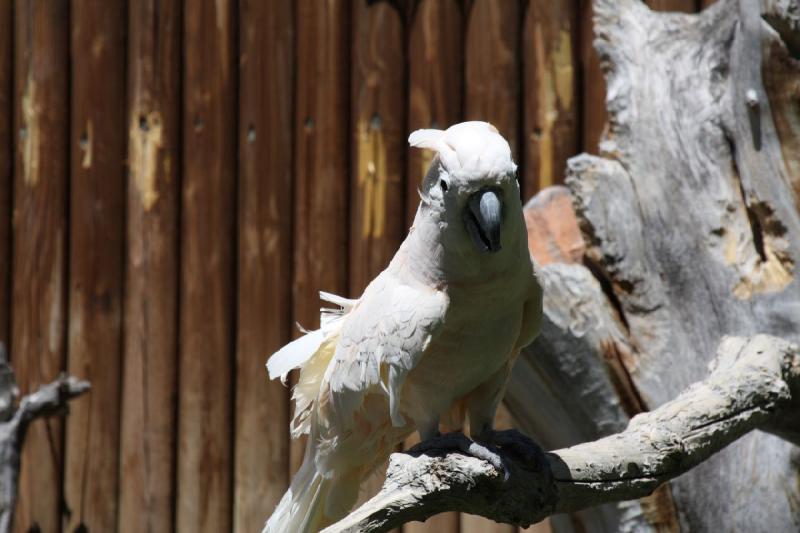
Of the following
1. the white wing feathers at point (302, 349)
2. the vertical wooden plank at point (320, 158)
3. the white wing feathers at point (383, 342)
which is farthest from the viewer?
the vertical wooden plank at point (320, 158)

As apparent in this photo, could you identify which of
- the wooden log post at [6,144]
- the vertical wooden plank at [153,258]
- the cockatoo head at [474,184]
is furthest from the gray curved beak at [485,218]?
the wooden log post at [6,144]

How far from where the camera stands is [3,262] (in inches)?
153

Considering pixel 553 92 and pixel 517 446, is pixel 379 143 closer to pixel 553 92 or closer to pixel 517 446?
pixel 553 92

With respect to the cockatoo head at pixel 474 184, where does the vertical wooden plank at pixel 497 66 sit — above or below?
above

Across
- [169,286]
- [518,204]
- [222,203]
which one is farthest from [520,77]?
[518,204]

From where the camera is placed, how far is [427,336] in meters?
1.98

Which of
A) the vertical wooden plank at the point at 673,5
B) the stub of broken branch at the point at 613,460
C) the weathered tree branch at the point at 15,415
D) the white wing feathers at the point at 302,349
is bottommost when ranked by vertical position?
the weathered tree branch at the point at 15,415

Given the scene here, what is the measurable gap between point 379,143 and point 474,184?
5.71 ft

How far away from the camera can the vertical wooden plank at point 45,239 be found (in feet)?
12.4

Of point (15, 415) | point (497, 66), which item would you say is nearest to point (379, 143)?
point (497, 66)

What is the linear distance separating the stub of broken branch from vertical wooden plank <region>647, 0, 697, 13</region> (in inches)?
48.4

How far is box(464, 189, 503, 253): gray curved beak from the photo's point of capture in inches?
70.7

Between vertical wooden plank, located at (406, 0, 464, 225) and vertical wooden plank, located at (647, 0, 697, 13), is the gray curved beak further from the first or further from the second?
vertical wooden plank, located at (647, 0, 697, 13)

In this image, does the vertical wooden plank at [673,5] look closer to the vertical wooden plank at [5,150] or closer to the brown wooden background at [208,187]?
the brown wooden background at [208,187]
